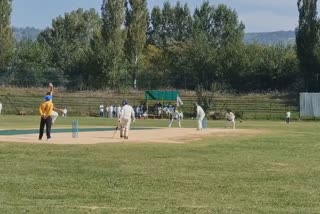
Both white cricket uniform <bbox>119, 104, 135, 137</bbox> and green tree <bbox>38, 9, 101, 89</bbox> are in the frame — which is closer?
white cricket uniform <bbox>119, 104, 135, 137</bbox>

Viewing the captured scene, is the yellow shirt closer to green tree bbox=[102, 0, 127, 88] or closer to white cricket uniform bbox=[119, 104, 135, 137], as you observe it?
white cricket uniform bbox=[119, 104, 135, 137]

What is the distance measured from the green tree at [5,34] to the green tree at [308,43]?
107 feet

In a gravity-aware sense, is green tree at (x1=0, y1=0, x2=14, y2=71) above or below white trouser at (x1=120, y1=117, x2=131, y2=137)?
above

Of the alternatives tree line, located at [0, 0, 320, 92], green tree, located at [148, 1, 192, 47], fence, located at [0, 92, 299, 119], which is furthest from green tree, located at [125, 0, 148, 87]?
green tree, located at [148, 1, 192, 47]

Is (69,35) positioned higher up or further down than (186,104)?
higher up

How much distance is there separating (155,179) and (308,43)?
62013 mm

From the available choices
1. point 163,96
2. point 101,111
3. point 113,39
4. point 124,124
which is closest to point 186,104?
point 163,96

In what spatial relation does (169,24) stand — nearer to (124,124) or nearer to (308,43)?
(308,43)

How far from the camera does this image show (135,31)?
8438 centimetres

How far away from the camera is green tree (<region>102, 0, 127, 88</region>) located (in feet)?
263

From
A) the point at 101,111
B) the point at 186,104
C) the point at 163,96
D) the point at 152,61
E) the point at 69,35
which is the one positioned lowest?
the point at 101,111

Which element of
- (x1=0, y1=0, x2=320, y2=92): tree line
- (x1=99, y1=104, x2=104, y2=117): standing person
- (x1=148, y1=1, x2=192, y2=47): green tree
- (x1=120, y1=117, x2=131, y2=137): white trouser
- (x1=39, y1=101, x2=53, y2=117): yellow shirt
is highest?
(x1=148, y1=1, x2=192, y2=47): green tree

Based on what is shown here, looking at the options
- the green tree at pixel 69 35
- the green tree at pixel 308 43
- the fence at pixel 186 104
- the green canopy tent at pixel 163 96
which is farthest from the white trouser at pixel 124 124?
the green tree at pixel 69 35

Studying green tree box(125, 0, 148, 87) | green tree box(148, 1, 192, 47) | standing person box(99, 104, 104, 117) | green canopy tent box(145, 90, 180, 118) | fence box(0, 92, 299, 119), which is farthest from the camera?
green tree box(148, 1, 192, 47)
